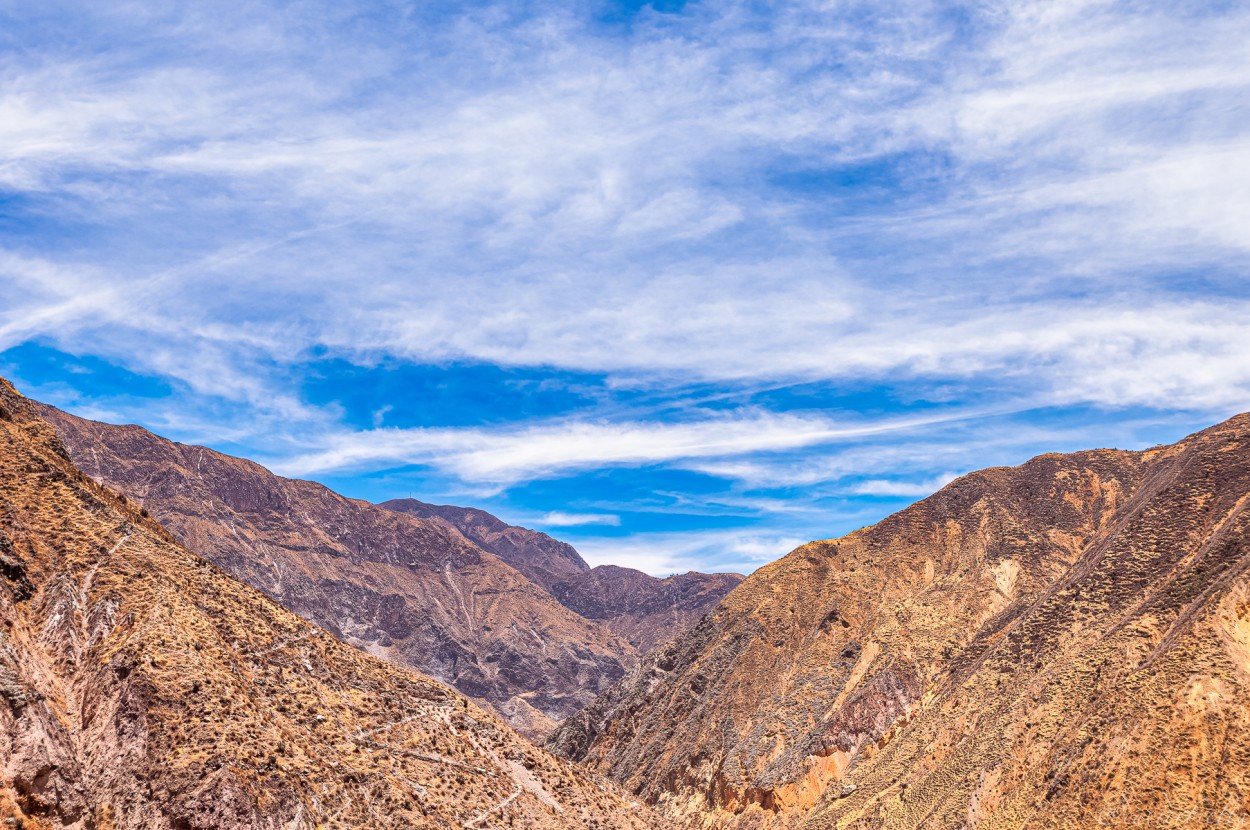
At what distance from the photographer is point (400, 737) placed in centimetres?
3000

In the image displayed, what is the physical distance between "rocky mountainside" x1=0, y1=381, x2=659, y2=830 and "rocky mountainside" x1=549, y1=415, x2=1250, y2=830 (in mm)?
22720

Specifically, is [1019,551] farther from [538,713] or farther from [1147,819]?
[538,713]

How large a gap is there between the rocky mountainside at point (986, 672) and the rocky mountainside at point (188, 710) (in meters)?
22.7

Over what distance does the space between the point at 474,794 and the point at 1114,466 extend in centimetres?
7586

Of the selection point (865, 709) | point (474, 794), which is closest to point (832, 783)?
point (865, 709)

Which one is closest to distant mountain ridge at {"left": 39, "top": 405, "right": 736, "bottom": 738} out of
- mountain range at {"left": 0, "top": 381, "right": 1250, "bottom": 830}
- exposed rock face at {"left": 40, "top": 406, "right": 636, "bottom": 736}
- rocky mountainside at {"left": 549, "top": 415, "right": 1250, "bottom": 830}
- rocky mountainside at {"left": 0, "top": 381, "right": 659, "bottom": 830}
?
exposed rock face at {"left": 40, "top": 406, "right": 636, "bottom": 736}

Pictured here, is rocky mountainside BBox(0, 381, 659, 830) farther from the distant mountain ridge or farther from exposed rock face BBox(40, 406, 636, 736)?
exposed rock face BBox(40, 406, 636, 736)

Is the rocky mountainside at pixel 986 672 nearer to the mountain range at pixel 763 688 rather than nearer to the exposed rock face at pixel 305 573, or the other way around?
the mountain range at pixel 763 688

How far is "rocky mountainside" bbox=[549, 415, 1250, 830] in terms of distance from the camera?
41688 millimetres

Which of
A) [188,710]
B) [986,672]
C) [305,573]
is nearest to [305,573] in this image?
[305,573]

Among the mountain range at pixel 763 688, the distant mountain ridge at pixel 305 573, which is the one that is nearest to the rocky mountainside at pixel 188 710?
the mountain range at pixel 763 688

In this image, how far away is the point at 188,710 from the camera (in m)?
23.9

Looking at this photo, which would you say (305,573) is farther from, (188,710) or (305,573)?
(188,710)

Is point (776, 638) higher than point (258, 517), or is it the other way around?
point (258, 517)
